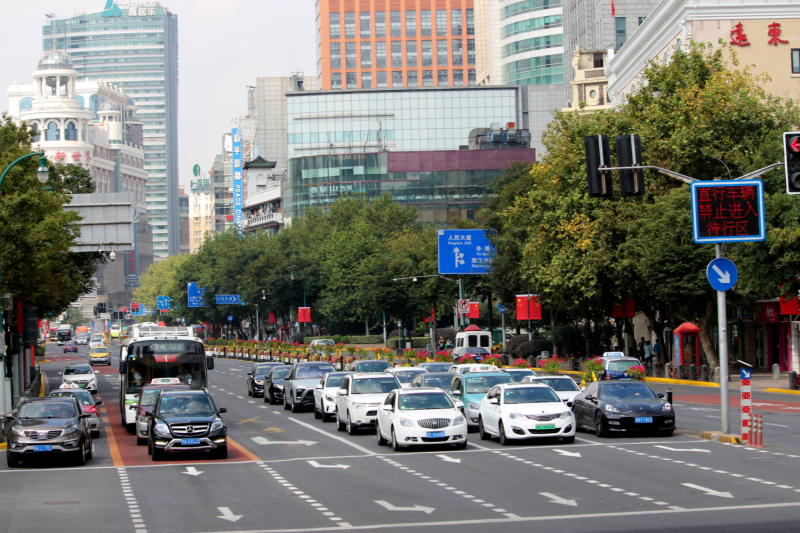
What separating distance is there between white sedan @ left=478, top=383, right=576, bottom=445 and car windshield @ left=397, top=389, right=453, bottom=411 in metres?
1.42

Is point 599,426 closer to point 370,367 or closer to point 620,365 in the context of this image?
point 370,367

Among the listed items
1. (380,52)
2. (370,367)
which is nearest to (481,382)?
(370,367)

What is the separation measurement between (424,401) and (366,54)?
142604 mm

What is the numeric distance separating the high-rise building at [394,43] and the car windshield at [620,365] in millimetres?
122988

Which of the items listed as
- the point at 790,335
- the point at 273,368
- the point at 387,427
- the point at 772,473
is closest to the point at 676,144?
the point at 790,335

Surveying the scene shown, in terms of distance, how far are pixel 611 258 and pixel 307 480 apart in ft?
111

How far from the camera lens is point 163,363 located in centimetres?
3062

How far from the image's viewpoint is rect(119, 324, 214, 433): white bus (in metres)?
30.5

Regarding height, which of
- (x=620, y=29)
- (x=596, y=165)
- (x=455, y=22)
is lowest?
(x=596, y=165)

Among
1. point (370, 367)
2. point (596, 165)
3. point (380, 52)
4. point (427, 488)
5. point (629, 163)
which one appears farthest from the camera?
point (380, 52)

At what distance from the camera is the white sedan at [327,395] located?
31859 millimetres

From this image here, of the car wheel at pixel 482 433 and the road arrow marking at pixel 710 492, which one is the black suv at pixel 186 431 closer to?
the car wheel at pixel 482 433

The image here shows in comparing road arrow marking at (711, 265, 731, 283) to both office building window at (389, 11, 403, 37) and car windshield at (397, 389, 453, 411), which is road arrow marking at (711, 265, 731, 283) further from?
office building window at (389, 11, 403, 37)

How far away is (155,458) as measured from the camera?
22.6m
